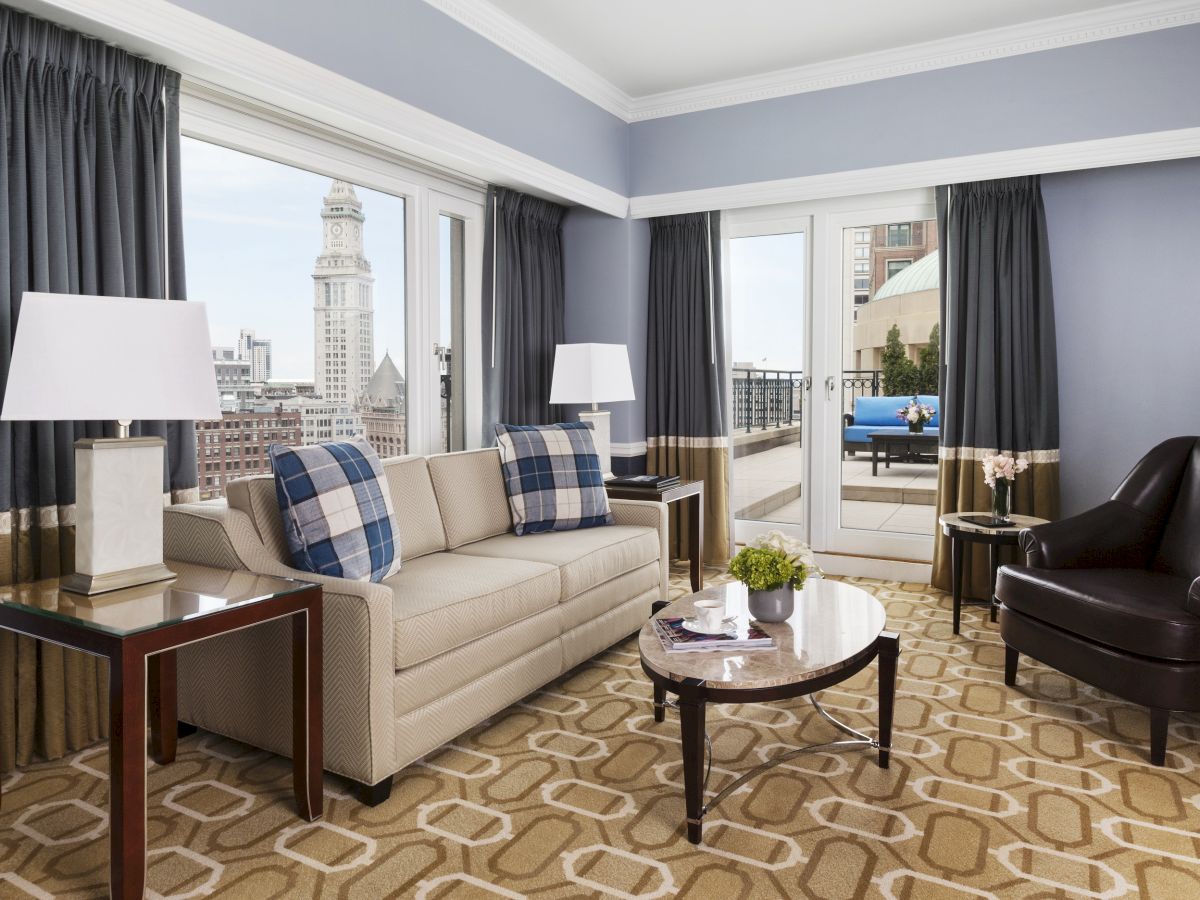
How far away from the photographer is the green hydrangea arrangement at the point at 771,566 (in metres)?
2.51

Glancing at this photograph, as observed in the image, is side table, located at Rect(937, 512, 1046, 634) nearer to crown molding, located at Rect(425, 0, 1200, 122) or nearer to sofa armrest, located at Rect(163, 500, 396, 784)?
crown molding, located at Rect(425, 0, 1200, 122)

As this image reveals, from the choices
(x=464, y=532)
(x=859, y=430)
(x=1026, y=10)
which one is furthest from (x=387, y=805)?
(x=1026, y=10)

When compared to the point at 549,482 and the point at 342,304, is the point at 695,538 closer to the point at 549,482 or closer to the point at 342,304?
the point at 549,482

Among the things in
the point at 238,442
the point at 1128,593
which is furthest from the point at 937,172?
the point at 238,442

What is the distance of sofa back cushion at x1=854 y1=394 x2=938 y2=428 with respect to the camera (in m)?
4.71

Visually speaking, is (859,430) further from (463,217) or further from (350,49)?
(350,49)

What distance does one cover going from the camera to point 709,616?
2535mm

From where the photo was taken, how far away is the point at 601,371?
170 inches

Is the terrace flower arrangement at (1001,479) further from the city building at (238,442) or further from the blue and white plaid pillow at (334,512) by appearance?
the city building at (238,442)

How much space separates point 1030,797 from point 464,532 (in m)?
2.24

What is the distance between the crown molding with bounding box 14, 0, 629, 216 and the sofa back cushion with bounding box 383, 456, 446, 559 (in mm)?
1379

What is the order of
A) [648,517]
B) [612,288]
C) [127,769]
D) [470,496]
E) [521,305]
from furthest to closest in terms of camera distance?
[612,288] < [521,305] < [648,517] < [470,496] < [127,769]

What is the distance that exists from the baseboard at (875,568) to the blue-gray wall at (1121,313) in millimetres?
823

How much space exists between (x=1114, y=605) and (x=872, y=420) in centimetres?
229
